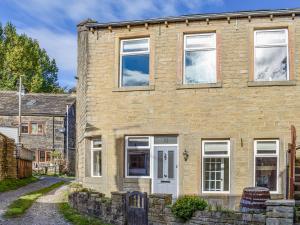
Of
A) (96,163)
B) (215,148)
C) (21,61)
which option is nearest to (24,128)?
(21,61)

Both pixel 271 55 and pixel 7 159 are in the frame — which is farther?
pixel 7 159

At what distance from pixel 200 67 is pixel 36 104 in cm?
3469

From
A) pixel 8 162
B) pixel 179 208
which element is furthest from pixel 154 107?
pixel 8 162

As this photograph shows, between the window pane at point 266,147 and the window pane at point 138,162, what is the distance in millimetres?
3945

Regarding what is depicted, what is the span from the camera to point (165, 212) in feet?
35.3

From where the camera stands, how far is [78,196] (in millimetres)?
14516

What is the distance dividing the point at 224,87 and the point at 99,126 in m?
4.89

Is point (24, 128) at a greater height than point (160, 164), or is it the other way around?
point (24, 128)

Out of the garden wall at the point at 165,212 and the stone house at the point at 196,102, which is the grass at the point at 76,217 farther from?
the stone house at the point at 196,102

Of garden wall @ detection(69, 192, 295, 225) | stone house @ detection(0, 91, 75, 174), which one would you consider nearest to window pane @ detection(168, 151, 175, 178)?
garden wall @ detection(69, 192, 295, 225)

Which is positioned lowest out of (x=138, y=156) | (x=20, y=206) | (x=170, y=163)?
(x=20, y=206)

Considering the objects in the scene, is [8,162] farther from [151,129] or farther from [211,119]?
[211,119]

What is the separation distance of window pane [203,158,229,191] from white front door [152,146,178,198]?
3.68ft

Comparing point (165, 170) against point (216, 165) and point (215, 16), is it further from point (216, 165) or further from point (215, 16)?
point (215, 16)
